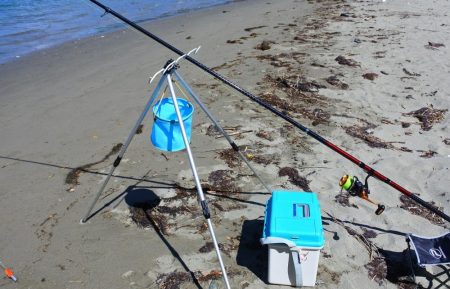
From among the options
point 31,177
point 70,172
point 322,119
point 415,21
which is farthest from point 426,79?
point 31,177

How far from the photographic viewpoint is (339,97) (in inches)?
246

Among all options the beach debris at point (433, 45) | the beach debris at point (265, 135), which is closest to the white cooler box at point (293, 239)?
the beach debris at point (265, 135)

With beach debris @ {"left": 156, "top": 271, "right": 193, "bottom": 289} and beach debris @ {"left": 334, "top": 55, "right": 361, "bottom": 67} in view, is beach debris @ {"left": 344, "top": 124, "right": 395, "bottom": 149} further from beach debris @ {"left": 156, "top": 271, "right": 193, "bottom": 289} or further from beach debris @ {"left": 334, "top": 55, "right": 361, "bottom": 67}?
beach debris @ {"left": 156, "top": 271, "right": 193, "bottom": 289}

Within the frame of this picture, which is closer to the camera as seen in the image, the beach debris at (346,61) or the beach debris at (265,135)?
the beach debris at (265,135)

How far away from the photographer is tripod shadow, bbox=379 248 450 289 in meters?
3.10

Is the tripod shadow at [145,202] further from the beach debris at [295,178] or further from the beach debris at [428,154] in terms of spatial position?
the beach debris at [428,154]

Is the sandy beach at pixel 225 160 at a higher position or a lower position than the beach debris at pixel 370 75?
lower

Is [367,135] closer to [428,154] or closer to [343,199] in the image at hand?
[428,154]

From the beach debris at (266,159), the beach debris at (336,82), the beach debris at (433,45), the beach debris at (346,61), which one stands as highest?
the beach debris at (433,45)

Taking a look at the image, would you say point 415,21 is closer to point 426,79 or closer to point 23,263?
point 426,79

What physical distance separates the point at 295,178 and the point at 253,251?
1.20 m

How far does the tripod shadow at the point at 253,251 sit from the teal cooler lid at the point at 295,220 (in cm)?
45

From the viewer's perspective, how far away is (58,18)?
42.1 ft

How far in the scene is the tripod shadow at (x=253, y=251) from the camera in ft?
10.7
